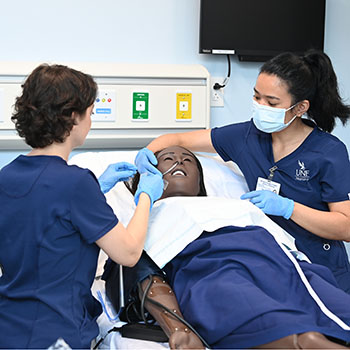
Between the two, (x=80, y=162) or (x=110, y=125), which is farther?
(x=110, y=125)

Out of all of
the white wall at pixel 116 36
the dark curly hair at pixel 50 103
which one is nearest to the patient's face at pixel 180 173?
the dark curly hair at pixel 50 103

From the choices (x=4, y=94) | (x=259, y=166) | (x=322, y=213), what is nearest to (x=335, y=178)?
(x=322, y=213)

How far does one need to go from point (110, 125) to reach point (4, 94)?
1.65 feet

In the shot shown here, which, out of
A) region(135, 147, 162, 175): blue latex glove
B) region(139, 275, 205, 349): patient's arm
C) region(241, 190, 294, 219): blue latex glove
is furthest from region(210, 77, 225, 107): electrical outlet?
region(139, 275, 205, 349): patient's arm

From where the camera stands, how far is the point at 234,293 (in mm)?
1394

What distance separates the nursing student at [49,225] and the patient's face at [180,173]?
60cm

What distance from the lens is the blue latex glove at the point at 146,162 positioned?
1.92m

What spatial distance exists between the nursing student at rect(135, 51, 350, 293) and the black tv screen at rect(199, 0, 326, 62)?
64cm

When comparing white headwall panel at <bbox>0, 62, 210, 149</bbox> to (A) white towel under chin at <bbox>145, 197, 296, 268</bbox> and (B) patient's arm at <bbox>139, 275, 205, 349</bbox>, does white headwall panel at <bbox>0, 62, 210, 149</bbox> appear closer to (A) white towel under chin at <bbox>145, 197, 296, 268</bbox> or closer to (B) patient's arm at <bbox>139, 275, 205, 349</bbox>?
(A) white towel under chin at <bbox>145, 197, 296, 268</bbox>

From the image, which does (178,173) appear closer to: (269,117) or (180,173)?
(180,173)

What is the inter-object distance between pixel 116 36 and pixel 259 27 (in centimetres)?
73

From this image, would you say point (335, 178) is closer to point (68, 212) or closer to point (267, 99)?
point (267, 99)

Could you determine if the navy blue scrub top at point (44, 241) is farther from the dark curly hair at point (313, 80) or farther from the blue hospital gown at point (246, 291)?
the dark curly hair at point (313, 80)

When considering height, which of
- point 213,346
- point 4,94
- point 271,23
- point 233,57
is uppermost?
point 271,23
